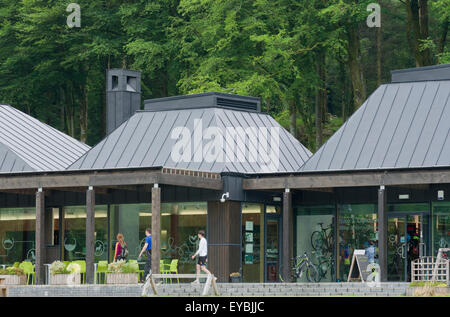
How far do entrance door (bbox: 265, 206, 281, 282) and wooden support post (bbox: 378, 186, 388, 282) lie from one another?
4850 mm

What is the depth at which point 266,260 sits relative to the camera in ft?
119

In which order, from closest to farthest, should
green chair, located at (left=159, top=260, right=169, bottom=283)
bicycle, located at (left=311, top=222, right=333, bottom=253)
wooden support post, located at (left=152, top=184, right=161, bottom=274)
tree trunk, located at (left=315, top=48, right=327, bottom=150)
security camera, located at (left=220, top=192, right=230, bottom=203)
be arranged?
1. wooden support post, located at (left=152, top=184, right=161, bottom=274)
2. green chair, located at (left=159, top=260, right=169, bottom=283)
3. security camera, located at (left=220, top=192, right=230, bottom=203)
4. bicycle, located at (left=311, top=222, right=333, bottom=253)
5. tree trunk, located at (left=315, top=48, right=327, bottom=150)

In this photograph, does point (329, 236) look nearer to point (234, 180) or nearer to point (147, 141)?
point (234, 180)

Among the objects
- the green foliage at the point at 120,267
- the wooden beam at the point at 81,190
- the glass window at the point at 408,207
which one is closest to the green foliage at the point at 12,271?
the wooden beam at the point at 81,190

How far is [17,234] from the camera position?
38.3 meters

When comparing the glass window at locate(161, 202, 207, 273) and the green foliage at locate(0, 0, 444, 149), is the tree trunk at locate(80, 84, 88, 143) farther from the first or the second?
the glass window at locate(161, 202, 207, 273)

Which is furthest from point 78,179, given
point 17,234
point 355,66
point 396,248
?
point 355,66

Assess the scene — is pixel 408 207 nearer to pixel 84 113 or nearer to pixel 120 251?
pixel 120 251

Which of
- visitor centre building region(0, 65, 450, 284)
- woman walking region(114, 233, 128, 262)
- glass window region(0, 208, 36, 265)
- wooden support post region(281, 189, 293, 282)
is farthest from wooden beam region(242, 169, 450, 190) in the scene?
glass window region(0, 208, 36, 265)

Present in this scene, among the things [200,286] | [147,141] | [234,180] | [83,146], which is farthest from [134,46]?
[200,286]

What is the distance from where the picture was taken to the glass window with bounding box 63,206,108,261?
36875mm

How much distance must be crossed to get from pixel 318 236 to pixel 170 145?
18.2 feet

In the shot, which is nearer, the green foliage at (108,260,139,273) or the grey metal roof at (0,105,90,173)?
the green foliage at (108,260,139,273)
